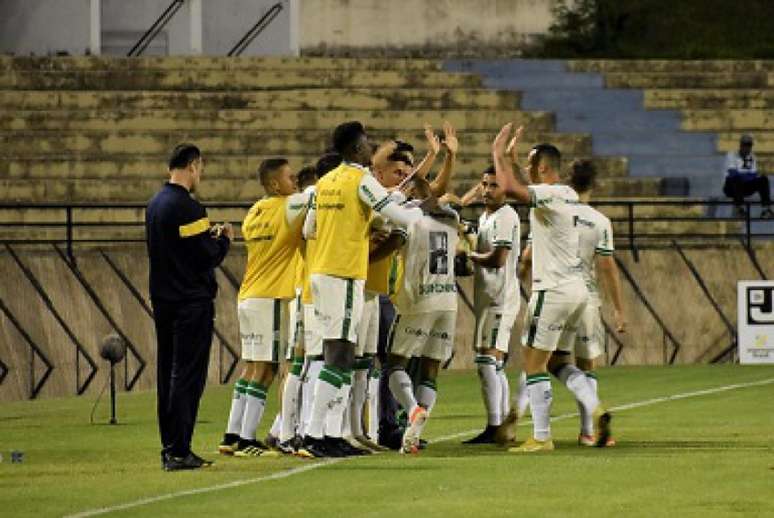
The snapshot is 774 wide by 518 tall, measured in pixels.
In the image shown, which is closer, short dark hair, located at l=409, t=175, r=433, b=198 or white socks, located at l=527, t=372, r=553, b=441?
white socks, located at l=527, t=372, r=553, b=441

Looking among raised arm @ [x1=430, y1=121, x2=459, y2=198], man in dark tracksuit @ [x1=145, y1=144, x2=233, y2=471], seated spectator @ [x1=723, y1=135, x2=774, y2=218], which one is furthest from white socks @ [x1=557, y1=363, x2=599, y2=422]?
seated spectator @ [x1=723, y1=135, x2=774, y2=218]

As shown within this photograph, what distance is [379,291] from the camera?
1880 cm

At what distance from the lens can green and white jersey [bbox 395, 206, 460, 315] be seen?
62.7 ft

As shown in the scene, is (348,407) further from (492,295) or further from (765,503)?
(765,503)

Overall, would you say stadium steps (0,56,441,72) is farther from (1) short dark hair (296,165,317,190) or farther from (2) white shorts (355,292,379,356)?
(2) white shorts (355,292,379,356)

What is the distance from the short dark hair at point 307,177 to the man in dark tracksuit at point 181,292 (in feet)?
7.88

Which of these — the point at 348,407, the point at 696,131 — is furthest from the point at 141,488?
the point at 696,131

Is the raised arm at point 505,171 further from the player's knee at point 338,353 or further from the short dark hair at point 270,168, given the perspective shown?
the short dark hair at point 270,168

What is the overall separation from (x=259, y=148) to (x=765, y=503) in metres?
22.1

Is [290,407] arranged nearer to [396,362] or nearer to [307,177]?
[396,362]

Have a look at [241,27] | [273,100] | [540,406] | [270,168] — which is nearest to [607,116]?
[273,100]

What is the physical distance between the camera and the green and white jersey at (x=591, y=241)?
756 inches

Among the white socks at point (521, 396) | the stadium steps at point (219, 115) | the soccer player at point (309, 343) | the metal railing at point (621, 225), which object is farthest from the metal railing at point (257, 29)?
the soccer player at point (309, 343)

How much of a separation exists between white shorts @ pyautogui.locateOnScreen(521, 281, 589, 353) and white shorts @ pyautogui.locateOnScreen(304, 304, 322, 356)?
1503 mm
